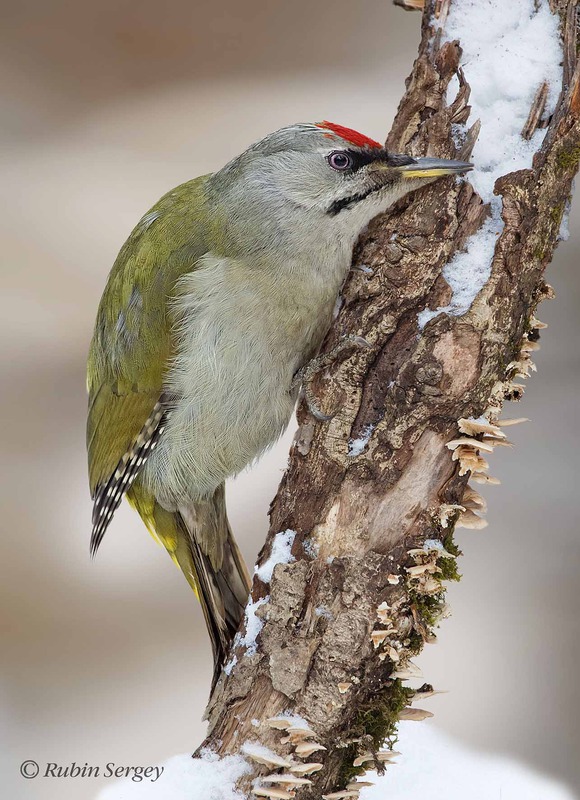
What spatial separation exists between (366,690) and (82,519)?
1969 mm

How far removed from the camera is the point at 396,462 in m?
1.86

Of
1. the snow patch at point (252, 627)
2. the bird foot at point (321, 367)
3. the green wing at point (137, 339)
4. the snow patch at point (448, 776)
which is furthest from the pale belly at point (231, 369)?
the snow patch at point (448, 776)

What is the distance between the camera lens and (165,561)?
3.60 metres

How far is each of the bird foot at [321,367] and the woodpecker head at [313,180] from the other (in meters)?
0.40

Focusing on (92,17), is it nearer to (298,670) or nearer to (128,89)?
(128,89)

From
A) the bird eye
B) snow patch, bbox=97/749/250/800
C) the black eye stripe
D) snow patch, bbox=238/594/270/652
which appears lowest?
snow patch, bbox=97/749/250/800

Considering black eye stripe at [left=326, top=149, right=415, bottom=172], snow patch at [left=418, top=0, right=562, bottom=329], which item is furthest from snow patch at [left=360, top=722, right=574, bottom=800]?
black eye stripe at [left=326, top=149, right=415, bottom=172]

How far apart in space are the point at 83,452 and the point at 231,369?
1.38 m

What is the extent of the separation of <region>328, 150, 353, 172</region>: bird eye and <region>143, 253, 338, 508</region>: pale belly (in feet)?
1.24

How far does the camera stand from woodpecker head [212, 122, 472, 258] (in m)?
2.27

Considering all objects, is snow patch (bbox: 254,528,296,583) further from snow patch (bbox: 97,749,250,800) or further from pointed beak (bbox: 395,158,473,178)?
pointed beak (bbox: 395,158,473,178)

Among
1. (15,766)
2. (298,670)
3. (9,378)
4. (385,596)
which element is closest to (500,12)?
(385,596)

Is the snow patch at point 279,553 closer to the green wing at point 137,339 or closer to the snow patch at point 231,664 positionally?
the snow patch at point 231,664

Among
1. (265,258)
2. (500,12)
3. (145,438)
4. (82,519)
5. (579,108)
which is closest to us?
(579,108)
